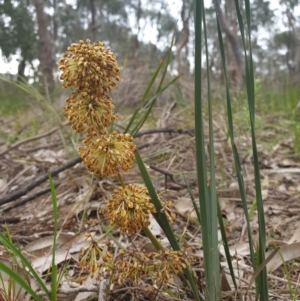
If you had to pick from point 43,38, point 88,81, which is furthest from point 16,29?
→ point 88,81

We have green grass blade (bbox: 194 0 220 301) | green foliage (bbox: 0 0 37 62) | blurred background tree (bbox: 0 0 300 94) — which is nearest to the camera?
green grass blade (bbox: 194 0 220 301)

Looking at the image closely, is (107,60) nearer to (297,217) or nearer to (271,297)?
(271,297)

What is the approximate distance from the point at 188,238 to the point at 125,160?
0.64 meters

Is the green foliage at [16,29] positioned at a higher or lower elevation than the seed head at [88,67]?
higher

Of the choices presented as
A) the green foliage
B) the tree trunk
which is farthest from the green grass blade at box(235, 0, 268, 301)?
the green foliage

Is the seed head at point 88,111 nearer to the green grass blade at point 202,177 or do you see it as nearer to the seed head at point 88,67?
the seed head at point 88,67

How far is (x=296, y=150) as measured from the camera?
76.2 inches

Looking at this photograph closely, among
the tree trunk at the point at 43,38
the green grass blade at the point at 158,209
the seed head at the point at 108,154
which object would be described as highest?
the tree trunk at the point at 43,38

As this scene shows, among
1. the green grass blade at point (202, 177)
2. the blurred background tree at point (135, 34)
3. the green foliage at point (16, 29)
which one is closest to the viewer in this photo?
the green grass blade at point (202, 177)

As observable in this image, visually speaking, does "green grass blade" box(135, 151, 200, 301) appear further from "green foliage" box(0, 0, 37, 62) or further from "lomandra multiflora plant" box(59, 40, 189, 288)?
"green foliage" box(0, 0, 37, 62)

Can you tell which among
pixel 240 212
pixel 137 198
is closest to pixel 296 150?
pixel 240 212

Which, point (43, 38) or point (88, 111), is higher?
point (43, 38)

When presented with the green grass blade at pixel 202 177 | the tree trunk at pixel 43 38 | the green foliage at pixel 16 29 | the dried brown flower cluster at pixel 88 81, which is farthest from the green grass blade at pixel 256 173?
the green foliage at pixel 16 29

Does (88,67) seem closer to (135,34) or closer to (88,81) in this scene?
(88,81)
